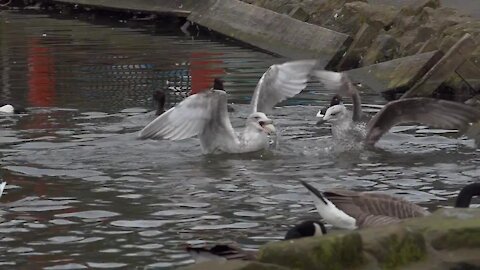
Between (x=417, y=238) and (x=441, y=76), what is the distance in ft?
32.7

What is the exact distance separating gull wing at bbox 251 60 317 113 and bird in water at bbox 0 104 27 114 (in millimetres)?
3456

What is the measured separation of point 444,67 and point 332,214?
828 cm

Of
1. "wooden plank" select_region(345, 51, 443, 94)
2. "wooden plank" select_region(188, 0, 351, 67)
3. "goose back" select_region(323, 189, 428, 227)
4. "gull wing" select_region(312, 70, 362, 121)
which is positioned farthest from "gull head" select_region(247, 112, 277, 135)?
"wooden plank" select_region(188, 0, 351, 67)

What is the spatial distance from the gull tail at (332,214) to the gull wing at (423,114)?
15.7 ft

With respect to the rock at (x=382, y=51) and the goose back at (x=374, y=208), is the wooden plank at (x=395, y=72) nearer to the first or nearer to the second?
the rock at (x=382, y=51)

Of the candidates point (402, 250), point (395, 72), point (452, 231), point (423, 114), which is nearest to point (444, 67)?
point (395, 72)

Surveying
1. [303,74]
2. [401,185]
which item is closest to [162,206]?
[401,185]

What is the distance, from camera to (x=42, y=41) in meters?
27.3

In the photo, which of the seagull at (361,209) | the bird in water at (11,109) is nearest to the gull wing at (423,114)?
the seagull at (361,209)

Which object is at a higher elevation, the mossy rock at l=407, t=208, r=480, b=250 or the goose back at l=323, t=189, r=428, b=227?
the mossy rock at l=407, t=208, r=480, b=250

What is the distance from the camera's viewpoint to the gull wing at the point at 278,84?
15594 millimetres

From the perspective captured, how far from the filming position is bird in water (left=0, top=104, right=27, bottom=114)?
16922mm

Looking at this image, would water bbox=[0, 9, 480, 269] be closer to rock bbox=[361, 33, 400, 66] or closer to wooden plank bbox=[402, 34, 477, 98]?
wooden plank bbox=[402, 34, 477, 98]

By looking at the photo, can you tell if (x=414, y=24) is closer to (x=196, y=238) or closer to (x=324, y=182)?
(x=324, y=182)
